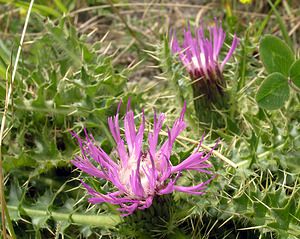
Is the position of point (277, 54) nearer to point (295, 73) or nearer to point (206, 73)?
point (295, 73)

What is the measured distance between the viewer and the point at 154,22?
312 cm

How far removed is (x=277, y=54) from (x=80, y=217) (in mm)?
895

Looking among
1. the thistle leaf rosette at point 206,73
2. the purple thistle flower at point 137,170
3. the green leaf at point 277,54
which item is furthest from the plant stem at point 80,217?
the green leaf at point 277,54

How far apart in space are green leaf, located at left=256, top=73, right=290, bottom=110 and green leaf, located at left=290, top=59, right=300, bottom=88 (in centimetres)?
3

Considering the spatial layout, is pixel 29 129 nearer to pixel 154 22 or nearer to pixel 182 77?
pixel 182 77

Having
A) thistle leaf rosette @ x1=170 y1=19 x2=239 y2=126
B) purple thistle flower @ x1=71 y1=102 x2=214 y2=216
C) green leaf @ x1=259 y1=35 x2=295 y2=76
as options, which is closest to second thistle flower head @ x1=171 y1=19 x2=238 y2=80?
thistle leaf rosette @ x1=170 y1=19 x2=239 y2=126

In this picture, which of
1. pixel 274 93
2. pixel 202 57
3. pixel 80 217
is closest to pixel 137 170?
pixel 80 217

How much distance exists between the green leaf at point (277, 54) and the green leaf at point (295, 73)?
0.04m

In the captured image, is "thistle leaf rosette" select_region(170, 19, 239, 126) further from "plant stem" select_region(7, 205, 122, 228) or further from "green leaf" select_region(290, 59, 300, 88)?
"plant stem" select_region(7, 205, 122, 228)

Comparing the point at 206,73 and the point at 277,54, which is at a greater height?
the point at 277,54

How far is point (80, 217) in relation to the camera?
5.95 ft

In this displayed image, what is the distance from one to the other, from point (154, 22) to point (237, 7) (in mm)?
489

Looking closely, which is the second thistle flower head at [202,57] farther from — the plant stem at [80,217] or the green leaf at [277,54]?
the plant stem at [80,217]

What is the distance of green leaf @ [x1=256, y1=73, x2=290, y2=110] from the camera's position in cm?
188
